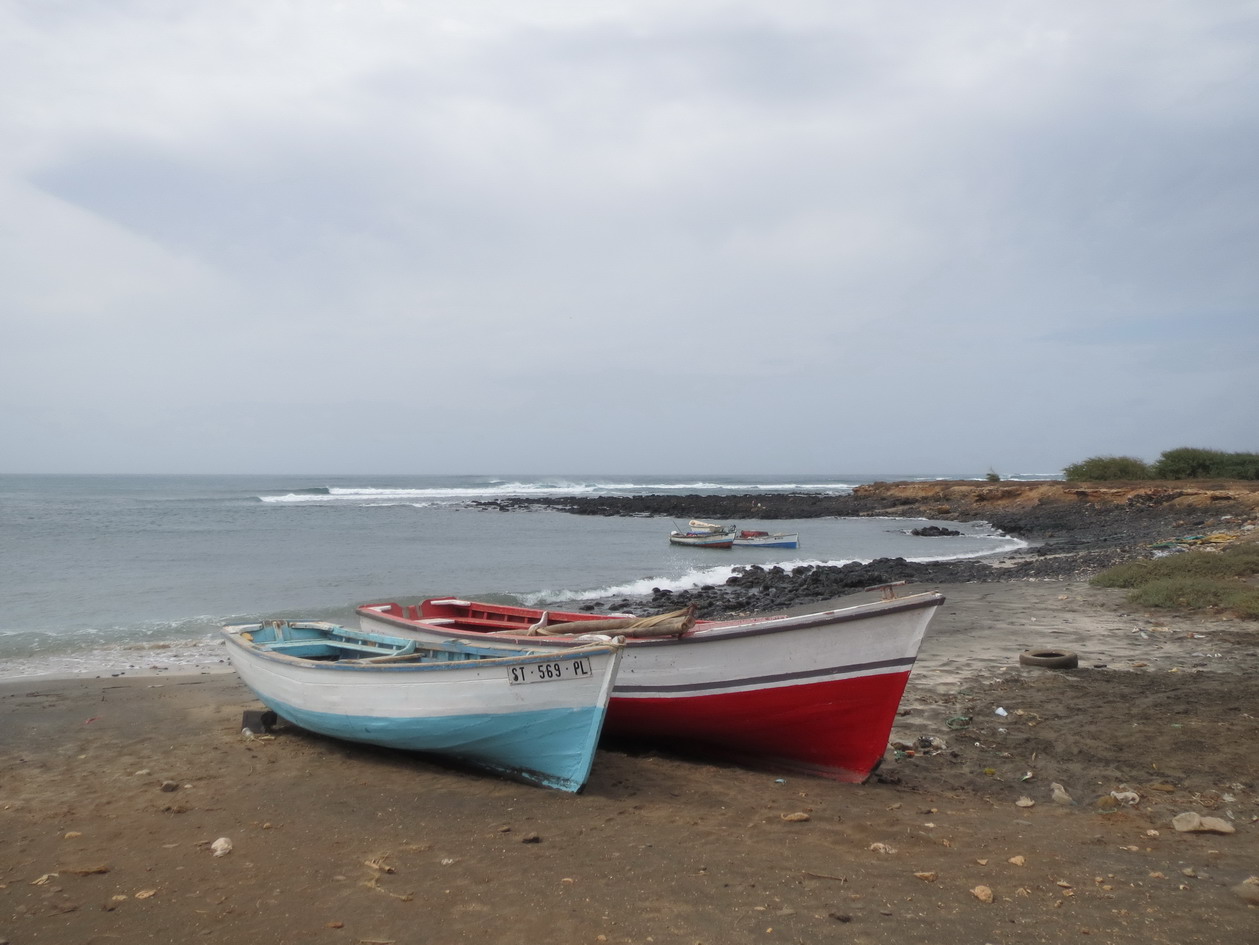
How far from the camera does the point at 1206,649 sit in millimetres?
10703

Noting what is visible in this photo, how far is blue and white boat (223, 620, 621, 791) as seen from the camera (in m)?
6.75

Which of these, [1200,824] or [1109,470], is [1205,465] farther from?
[1200,824]

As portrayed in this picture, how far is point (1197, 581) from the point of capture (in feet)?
46.6

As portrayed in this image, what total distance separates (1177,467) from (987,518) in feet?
55.5

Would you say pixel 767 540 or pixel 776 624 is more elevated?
pixel 776 624

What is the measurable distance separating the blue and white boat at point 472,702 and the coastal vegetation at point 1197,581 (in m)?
11.0

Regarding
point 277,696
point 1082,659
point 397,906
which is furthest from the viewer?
point 1082,659

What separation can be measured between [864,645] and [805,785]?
1.33 m

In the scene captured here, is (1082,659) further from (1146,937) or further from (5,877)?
(5,877)

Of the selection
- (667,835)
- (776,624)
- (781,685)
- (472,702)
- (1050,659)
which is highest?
(776,624)

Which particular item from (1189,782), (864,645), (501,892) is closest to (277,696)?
(501,892)

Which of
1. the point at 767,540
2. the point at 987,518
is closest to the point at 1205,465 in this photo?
the point at 987,518

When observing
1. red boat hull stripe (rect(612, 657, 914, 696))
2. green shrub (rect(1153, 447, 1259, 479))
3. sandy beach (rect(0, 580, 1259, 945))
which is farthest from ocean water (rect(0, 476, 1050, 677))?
green shrub (rect(1153, 447, 1259, 479))

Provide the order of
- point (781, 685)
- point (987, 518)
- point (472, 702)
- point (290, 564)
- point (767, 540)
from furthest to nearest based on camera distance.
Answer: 1. point (987, 518)
2. point (767, 540)
3. point (290, 564)
4. point (781, 685)
5. point (472, 702)
